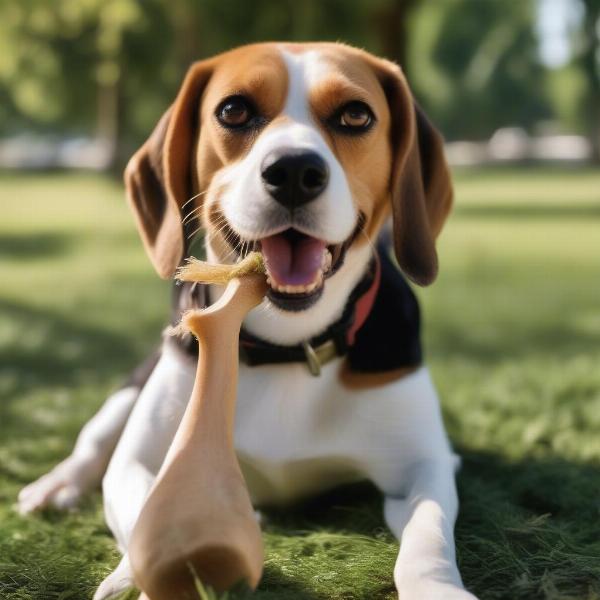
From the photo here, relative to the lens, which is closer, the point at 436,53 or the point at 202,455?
the point at 202,455

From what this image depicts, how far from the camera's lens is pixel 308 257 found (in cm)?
274

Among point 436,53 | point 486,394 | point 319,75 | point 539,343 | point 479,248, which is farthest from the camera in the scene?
point 436,53

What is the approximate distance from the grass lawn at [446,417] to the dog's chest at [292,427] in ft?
0.64

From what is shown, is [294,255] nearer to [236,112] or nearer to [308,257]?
[308,257]

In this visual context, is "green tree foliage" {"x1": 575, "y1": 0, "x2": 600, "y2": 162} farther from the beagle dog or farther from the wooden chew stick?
the wooden chew stick

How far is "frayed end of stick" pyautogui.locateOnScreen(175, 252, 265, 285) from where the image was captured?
2.41m

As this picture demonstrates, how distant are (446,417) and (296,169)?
2.43 metres

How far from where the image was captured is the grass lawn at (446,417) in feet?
8.40

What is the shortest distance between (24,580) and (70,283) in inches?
306

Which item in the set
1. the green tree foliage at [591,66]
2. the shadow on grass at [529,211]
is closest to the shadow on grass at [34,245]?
the shadow on grass at [529,211]

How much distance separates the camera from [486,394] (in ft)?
16.5

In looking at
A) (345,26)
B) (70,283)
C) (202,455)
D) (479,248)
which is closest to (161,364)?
(202,455)

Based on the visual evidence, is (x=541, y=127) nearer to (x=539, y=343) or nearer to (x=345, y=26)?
(x=345, y=26)

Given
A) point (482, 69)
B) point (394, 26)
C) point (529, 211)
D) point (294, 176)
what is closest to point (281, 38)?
point (394, 26)
